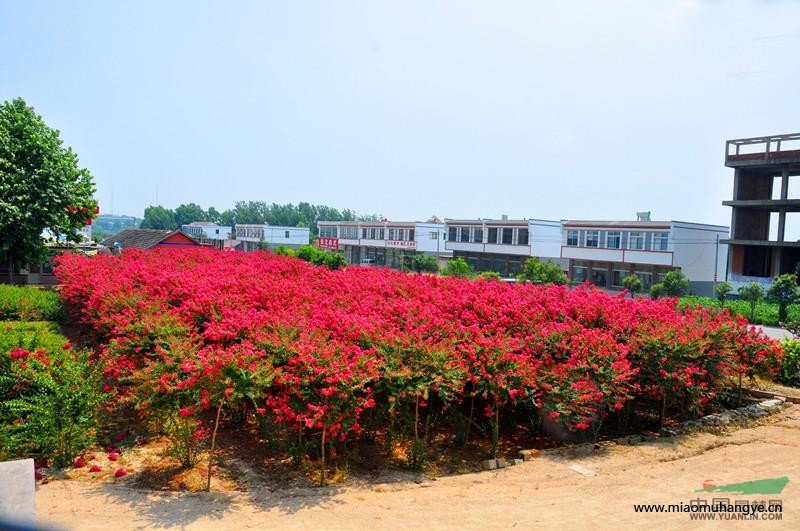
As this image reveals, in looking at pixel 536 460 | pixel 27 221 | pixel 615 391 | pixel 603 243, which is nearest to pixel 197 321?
pixel 536 460

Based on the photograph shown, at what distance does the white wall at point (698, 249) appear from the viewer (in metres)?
39.5

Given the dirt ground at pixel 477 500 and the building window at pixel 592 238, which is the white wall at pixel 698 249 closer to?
the building window at pixel 592 238

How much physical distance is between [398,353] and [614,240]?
38.5 m

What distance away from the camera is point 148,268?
15.3 m

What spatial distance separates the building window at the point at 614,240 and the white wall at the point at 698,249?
3726mm

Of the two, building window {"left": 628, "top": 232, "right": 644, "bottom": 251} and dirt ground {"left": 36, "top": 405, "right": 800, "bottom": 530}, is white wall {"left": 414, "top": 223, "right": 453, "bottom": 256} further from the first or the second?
dirt ground {"left": 36, "top": 405, "right": 800, "bottom": 530}

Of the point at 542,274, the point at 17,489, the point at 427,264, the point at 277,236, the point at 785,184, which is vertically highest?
the point at 785,184

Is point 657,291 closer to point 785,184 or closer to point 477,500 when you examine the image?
point 785,184

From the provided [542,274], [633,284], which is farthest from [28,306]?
[633,284]

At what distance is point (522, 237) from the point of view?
161ft

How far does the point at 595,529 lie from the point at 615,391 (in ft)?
10.5

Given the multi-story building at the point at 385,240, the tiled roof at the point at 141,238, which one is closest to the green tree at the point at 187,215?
the multi-story building at the point at 385,240

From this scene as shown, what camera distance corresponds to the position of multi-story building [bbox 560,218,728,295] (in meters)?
39.7

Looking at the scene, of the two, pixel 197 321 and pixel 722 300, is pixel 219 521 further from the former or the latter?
pixel 722 300
